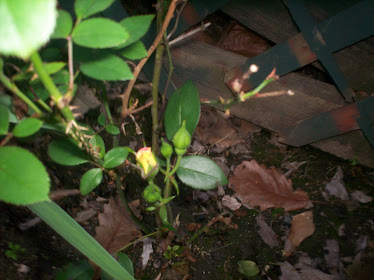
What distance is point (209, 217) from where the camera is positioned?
1.37 meters

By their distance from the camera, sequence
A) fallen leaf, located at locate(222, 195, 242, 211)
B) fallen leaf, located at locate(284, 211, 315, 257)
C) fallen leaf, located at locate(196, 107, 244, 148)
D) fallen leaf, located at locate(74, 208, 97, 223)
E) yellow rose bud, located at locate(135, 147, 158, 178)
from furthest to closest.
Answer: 1. fallen leaf, located at locate(196, 107, 244, 148)
2. fallen leaf, located at locate(222, 195, 242, 211)
3. fallen leaf, located at locate(284, 211, 315, 257)
4. fallen leaf, located at locate(74, 208, 97, 223)
5. yellow rose bud, located at locate(135, 147, 158, 178)

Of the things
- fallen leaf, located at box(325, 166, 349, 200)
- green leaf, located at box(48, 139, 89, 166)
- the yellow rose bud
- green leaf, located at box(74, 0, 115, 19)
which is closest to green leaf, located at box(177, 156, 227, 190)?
→ the yellow rose bud

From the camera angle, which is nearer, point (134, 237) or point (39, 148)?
point (39, 148)

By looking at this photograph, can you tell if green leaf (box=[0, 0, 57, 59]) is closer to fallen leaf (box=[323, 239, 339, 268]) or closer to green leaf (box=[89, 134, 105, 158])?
green leaf (box=[89, 134, 105, 158])

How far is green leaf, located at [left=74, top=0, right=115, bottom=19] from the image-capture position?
1.48 feet

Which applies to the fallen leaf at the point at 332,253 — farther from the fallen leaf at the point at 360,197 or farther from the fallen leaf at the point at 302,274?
the fallen leaf at the point at 360,197

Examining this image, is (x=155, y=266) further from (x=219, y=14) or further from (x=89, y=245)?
(x=219, y=14)

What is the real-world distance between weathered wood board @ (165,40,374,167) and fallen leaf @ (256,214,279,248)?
605 mm

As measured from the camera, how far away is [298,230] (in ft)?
4.37

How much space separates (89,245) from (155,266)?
2.40 feet

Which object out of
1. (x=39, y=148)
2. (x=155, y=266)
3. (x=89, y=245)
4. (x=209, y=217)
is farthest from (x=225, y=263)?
(x=39, y=148)

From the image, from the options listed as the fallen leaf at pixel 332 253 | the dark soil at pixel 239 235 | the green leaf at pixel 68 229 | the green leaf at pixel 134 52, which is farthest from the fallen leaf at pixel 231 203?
the green leaf at pixel 134 52

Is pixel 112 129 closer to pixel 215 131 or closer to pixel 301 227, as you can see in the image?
pixel 215 131

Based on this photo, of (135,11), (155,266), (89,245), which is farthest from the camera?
(135,11)
